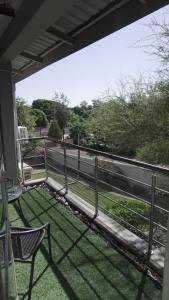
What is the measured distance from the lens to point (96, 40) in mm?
2760

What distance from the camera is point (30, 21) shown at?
232 cm

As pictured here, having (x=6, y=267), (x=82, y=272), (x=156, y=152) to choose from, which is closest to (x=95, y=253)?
(x=82, y=272)

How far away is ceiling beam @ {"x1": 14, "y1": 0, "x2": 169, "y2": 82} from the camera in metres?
2.03

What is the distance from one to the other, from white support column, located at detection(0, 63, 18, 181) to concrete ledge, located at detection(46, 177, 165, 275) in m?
1.01

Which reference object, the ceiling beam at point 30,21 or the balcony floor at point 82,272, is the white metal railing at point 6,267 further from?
the ceiling beam at point 30,21

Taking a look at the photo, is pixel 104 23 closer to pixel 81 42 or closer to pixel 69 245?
pixel 81 42

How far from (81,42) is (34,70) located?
203 centimetres

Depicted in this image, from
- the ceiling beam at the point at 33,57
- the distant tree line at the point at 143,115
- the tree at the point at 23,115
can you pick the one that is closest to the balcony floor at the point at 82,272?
the ceiling beam at the point at 33,57

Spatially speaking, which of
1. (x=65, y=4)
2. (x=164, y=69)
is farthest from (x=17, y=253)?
(x=164, y=69)

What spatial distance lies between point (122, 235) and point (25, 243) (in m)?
1.21

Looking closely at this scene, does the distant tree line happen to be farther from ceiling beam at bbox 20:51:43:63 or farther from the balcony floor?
the balcony floor

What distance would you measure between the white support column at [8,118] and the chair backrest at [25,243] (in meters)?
2.39

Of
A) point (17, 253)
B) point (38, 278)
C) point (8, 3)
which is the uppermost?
point (8, 3)

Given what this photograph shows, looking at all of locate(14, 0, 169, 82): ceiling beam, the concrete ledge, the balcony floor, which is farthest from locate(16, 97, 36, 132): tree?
the balcony floor
